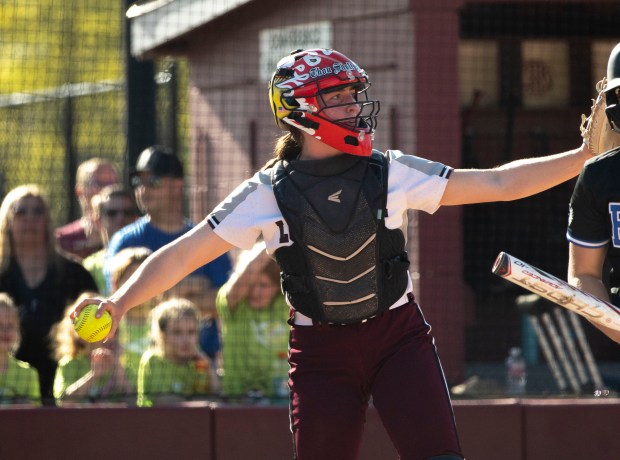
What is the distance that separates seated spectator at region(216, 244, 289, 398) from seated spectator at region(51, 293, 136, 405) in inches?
23.5

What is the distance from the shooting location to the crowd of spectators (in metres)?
6.69

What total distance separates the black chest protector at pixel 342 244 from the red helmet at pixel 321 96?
12 centimetres

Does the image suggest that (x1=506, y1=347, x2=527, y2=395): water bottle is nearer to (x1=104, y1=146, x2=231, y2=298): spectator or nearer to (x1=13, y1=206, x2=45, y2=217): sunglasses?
(x1=104, y1=146, x2=231, y2=298): spectator

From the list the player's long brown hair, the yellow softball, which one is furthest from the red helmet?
the yellow softball

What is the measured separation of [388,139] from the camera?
8734 millimetres

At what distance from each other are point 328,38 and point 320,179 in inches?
190

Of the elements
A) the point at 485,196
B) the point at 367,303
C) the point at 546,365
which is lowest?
the point at 546,365

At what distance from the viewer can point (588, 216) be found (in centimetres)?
416

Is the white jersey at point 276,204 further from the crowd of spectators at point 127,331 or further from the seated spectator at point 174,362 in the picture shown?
the seated spectator at point 174,362

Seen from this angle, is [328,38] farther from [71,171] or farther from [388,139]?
[71,171]

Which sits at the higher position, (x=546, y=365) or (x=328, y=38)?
(x=328, y=38)

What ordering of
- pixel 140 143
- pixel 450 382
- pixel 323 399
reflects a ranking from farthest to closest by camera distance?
1. pixel 140 143
2. pixel 450 382
3. pixel 323 399

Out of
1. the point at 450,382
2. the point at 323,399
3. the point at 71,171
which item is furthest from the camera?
the point at 71,171

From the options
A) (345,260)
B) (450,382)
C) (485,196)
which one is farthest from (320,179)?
(450,382)
